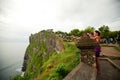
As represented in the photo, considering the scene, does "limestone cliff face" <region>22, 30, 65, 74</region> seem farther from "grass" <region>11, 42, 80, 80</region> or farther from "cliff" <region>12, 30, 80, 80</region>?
"grass" <region>11, 42, 80, 80</region>

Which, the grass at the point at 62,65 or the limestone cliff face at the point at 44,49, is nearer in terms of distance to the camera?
the grass at the point at 62,65

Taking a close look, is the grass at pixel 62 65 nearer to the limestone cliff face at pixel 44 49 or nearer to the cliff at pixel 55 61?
the cliff at pixel 55 61

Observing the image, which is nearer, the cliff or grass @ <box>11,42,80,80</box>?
grass @ <box>11,42,80,80</box>

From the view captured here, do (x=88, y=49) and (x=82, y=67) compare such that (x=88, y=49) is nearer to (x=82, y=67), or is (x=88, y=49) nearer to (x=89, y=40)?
(x=89, y=40)

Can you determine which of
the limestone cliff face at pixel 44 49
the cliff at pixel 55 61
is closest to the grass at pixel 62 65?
the cliff at pixel 55 61

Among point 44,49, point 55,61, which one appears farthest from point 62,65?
point 44,49

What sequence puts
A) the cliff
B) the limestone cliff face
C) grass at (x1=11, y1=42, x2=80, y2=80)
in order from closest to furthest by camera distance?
grass at (x1=11, y1=42, x2=80, y2=80) → the cliff → the limestone cliff face

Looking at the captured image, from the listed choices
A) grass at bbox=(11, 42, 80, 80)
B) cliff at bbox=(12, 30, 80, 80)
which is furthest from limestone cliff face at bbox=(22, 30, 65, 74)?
grass at bbox=(11, 42, 80, 80)

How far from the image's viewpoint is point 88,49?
7070 mm

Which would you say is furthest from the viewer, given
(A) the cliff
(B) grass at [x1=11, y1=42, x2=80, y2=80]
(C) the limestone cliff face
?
(C) the limestone cliff face

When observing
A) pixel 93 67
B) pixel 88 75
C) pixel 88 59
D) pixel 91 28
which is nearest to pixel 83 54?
pixel 88 59

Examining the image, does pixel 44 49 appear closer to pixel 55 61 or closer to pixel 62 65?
pixel 55 61

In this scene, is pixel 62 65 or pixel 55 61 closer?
pixel 62 65

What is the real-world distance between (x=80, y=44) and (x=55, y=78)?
4613 millimetres
